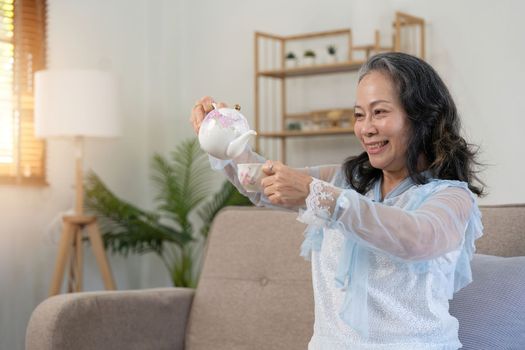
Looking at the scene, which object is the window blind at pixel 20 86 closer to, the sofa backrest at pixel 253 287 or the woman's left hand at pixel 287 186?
the sofa backrest at pixel 253 287

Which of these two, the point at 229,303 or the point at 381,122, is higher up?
the point at 381,122

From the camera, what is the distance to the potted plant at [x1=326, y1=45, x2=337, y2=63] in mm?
4574

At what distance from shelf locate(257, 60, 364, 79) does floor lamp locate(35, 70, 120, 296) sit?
0.91 metres

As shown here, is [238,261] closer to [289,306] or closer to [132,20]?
[289,306]

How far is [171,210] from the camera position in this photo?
466 centimetres

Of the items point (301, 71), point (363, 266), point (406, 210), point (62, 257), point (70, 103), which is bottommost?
point (62, 257)

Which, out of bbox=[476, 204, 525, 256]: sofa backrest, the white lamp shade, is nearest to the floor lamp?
the white lamp shade

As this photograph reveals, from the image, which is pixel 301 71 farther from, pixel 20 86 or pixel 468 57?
pixel 20 86

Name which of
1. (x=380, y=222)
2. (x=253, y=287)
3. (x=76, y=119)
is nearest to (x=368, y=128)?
(x=380, y=222)

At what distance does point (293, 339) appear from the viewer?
244 centimetres

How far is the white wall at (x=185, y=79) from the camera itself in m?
4.30

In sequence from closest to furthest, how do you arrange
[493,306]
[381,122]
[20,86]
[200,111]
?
[381,122] → [200,111] → [493,306] → [20,86]

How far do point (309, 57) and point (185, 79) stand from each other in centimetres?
100

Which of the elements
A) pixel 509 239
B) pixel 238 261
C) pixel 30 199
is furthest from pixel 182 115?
pixel 509 239
